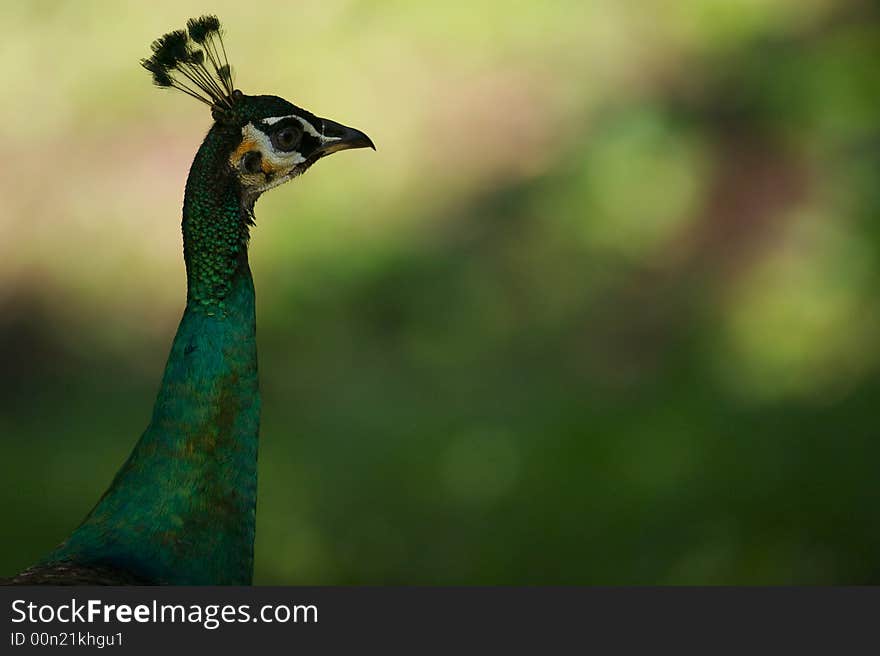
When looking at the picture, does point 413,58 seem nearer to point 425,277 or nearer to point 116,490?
point 425,277

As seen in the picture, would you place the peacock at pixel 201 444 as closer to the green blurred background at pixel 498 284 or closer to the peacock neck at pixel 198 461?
the peacock neck at pixel 198 461

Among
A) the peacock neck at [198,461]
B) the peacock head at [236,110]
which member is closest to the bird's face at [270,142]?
the peacock head at [236,110]

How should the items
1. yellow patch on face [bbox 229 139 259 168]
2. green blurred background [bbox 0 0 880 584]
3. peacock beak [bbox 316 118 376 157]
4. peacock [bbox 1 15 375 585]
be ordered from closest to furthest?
peacock [bbox 1 15 375 585], yellow patch on face [bbox 229 139 259 168], peacock beak [bbox 316 118 376 157], green blurred background [bbox 0 0 880 584]

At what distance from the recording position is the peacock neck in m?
2.34

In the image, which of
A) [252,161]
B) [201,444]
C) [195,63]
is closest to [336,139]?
[252,161]

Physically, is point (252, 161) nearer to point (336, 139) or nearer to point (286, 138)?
point (286, 138)

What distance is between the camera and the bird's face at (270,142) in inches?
98.5

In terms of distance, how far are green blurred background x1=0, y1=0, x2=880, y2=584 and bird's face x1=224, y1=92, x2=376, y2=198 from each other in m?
1.55

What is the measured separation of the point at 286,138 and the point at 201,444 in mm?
603

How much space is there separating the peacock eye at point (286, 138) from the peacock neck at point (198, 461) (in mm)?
222

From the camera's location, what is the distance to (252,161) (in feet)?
8.20

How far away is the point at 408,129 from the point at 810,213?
1649 mm

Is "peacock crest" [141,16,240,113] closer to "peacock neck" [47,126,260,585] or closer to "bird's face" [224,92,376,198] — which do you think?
"bird's face" [224,92,376,198]

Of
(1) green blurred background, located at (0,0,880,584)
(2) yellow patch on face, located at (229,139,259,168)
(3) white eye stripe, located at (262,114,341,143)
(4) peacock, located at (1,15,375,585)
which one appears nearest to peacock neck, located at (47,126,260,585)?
(4) peacock, located at (1,15,375,585)
